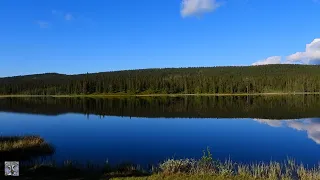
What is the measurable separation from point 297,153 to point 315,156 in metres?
1.69

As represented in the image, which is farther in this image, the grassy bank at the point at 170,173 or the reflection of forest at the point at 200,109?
the reflection of forest at the point at 200,109

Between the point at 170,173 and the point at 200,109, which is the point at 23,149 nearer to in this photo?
the point at 170,173

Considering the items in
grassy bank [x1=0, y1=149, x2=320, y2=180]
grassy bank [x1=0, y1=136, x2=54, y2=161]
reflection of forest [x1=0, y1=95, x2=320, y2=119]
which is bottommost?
reflection of forest [x1=0, y1=95, x2=320, y2=119]

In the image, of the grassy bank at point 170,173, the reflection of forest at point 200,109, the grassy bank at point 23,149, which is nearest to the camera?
the grassy bank at point 170,173

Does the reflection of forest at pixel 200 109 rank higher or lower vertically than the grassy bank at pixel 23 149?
lower

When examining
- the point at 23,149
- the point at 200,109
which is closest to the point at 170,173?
the point at 23,149

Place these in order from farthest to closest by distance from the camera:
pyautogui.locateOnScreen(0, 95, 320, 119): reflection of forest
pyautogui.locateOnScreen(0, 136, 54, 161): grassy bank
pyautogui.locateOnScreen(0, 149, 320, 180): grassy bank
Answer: pyautogui.locateOnScreen(0, 95, 320, 119): reflection of forest < pyautogui.locateOnScreen(0, 136, 54, 161): grassy bank < pyautogui.locateOnScreen(0, 149, 320, 180): grassy bank

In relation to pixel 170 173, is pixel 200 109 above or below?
below

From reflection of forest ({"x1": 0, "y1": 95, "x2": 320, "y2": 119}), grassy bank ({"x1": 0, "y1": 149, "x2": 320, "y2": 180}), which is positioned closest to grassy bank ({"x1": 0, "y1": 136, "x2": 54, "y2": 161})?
grassy bank ({"x1": 0, "y1": 149, "x2": 320, "y2": 180})

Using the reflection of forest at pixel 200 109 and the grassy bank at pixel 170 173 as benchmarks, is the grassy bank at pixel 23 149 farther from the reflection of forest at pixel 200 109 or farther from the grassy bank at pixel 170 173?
the reflection of forest at pixel 200 109

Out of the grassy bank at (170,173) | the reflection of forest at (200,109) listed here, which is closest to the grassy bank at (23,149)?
the grassy bank at (170,173)

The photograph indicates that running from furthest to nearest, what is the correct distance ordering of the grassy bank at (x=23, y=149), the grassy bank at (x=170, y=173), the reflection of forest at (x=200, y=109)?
the reflection of forest at (x=200, y=109) < the grassy bank at (x=23, y=149) < the grassy bank at (x=170, y=173)

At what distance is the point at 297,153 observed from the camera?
29219 mm

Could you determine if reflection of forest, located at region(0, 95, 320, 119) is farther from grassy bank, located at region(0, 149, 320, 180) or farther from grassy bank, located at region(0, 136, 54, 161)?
grassy bank, located at region(0, 149, 320, 180)
